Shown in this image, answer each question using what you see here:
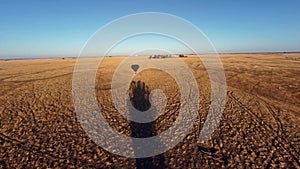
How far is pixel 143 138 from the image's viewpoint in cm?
1109

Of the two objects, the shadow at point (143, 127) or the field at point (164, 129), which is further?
the field at point (164, 129)

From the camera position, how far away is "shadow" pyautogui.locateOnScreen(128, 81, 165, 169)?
882 cm

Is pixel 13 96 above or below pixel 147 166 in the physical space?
above

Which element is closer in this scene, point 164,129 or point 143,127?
point 164,129

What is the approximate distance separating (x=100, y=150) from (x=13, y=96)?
16.3m

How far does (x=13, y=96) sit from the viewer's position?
2069 cm

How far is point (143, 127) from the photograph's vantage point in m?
12.5

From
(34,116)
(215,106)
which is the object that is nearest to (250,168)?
(215,106)

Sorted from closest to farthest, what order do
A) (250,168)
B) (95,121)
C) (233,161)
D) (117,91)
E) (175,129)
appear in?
1. (250,168)
2. (233,161)
3. (175,129)
4. (95,121)
5. (117,91)

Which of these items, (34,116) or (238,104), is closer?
(34,116)

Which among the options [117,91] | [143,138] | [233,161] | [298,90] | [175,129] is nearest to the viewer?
[233,161]

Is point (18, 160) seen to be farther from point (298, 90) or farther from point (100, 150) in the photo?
point (298, 90)

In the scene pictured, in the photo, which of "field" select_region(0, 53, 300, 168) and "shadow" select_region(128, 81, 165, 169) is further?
"field" select_region(0, 53, 300, 168)

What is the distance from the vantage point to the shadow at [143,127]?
8.82 meters
